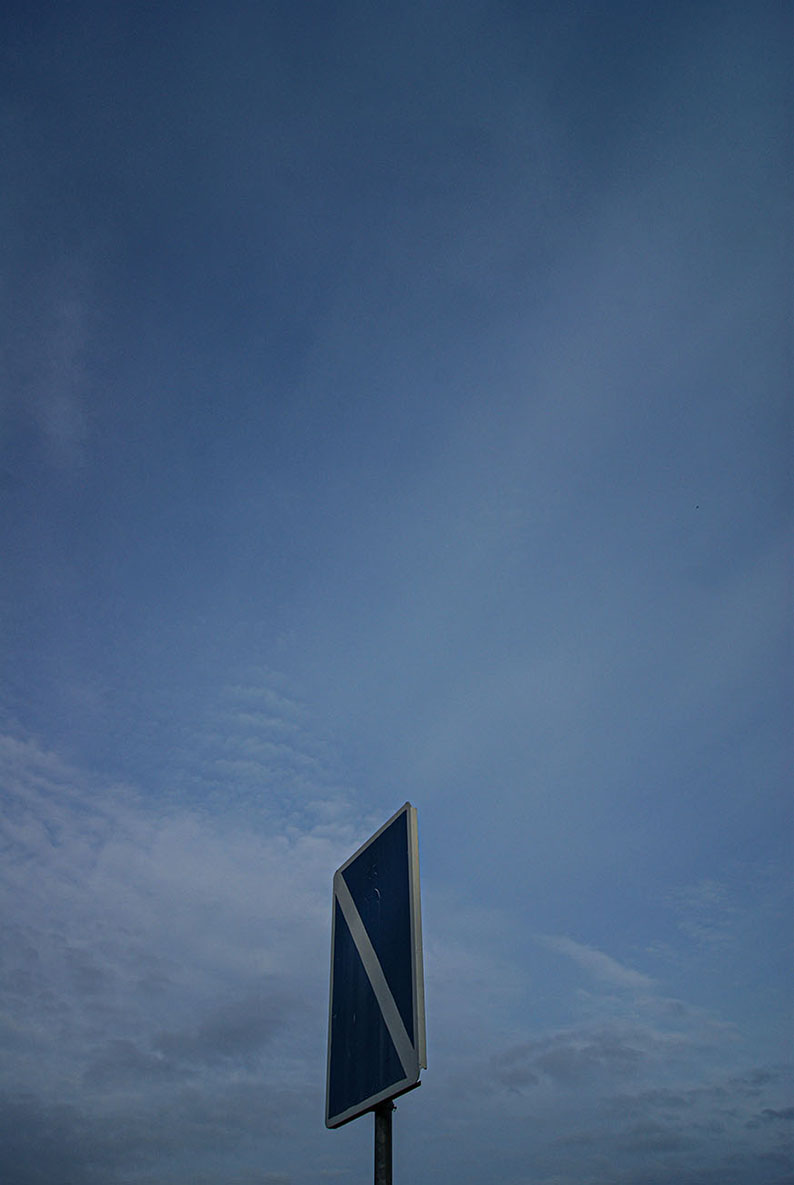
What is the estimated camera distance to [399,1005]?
320 centimetres

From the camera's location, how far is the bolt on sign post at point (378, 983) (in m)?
3.12

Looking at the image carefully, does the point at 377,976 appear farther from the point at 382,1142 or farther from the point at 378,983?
the point at 382,1142

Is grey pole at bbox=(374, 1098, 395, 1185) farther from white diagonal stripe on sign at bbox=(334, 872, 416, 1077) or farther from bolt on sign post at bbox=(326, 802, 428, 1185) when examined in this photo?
white diagonal stripe on sign at bbox=(334, 872, 416, 1077)

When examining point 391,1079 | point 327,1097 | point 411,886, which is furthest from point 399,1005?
point 327,1097

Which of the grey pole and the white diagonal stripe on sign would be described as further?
the grey pole

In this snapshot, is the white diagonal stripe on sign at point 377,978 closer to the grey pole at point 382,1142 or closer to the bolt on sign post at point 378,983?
the bolt on sign post at point 378,983

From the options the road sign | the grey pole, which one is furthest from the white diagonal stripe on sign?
the grey pole

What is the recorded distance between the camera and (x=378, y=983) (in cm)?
345

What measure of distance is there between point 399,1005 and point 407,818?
832 millimetres

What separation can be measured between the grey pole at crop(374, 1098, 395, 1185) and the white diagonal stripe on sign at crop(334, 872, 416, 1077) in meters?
0.27

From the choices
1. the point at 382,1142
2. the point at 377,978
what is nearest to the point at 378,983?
the point at 377,978

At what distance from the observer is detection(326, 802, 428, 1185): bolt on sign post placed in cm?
312

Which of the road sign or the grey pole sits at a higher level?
the road sign

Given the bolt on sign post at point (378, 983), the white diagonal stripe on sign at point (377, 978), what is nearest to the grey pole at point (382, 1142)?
the bolt on sign post at point (378, 983)
